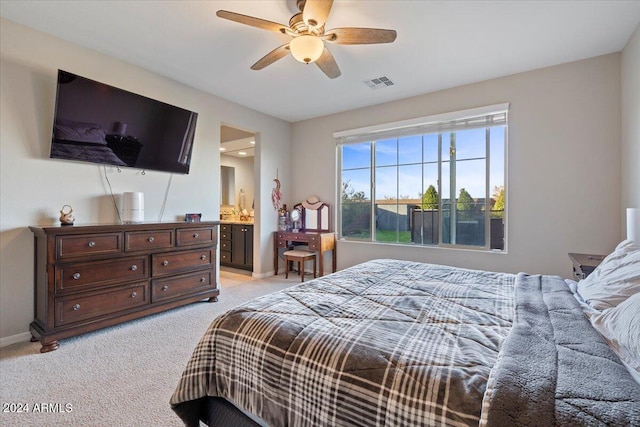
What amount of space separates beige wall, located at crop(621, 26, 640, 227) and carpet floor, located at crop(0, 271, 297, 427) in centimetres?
405

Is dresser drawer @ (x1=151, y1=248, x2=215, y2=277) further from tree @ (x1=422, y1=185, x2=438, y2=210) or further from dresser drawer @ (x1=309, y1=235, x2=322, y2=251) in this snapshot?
tree @ (x1=422, y1=185, x2=438, y2=210)

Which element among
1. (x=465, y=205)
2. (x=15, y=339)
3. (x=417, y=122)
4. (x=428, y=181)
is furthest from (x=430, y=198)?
(x=15, y=339)

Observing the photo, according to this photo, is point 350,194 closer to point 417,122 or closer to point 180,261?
point 417,122

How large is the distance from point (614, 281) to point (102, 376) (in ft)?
10.3

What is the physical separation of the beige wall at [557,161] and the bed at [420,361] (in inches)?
68.7

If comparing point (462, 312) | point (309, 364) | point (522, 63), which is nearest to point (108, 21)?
point (309, 364)

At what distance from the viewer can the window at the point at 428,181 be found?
3711 mm

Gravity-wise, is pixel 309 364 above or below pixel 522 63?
below

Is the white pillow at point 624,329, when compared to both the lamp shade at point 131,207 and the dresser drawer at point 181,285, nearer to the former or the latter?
the dresser drawer at point 181,285

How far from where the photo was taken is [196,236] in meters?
3.47

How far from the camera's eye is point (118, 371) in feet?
6.89

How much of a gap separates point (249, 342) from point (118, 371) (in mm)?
1546

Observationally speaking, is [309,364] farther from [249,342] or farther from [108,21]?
[108,21]

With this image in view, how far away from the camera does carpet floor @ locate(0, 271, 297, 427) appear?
1669 mm
